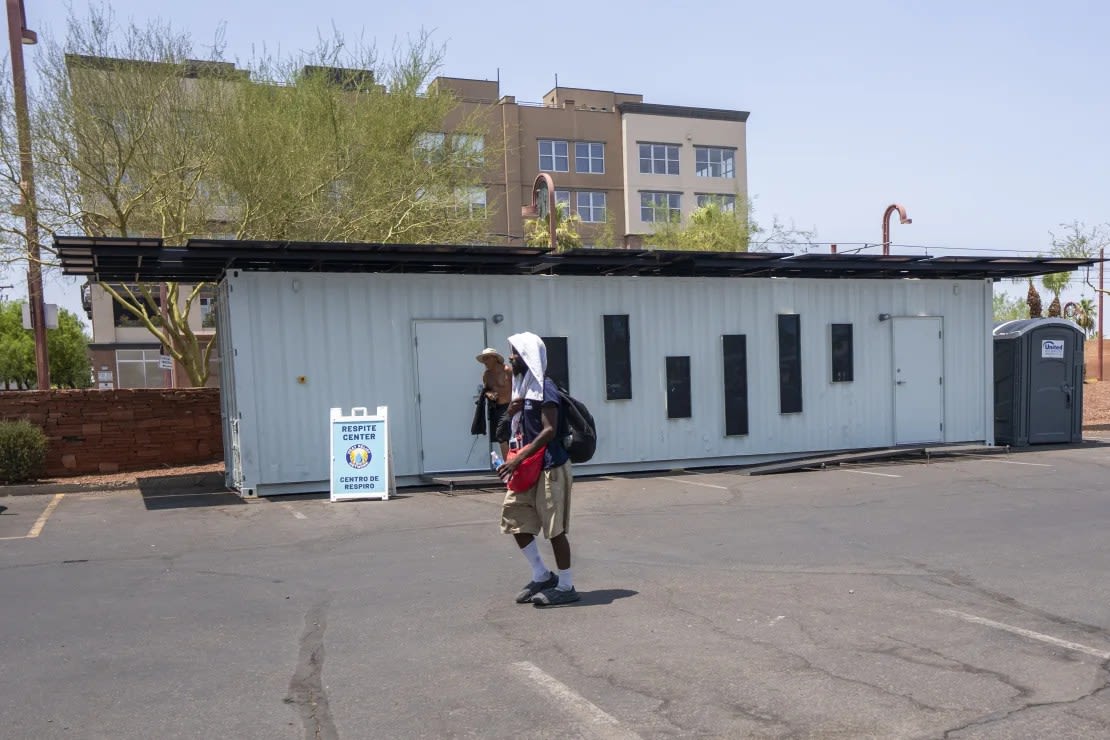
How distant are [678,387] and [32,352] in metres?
58.7

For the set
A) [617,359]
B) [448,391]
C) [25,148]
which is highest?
[25,148]

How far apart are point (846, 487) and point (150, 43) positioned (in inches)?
538

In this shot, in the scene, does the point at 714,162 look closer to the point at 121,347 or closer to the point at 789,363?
the point at 121,347

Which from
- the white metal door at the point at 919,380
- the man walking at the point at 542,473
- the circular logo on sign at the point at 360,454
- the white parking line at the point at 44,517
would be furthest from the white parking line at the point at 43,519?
the white metal door at the point at 919,380

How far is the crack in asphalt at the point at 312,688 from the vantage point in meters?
4.56

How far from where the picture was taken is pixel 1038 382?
59.3 feet

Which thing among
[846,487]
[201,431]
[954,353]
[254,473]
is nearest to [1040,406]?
[954,353]

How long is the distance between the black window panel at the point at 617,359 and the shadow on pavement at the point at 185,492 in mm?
5589

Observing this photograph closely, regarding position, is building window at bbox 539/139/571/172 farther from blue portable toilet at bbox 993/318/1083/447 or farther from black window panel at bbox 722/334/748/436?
black window panel at bbox 722/334/748/436

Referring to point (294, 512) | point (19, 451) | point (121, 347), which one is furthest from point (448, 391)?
point (121, 347)

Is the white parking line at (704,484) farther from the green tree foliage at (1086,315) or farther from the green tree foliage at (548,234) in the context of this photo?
the green tree foliage at (1086,315)

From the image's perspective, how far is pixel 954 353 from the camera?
57.2ft

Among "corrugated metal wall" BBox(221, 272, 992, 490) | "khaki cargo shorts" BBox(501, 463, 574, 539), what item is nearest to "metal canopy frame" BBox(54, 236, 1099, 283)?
"corrugated metal wall" BBox(221, 272, 992, 490)

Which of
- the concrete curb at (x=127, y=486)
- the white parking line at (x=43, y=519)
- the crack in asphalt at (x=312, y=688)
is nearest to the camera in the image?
the crack in asphalt at (x=312, y=688)
